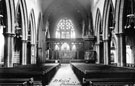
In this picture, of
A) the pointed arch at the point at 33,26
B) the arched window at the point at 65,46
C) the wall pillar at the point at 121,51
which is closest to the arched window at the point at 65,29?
the arched window at the point at 65,46

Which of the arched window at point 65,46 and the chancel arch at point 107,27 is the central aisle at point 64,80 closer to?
the chancel arch at point 107,27

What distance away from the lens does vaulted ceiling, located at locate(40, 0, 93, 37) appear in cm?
3056

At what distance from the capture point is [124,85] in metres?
5.23

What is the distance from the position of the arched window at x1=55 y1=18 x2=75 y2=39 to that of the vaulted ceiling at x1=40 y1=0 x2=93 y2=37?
1.03m

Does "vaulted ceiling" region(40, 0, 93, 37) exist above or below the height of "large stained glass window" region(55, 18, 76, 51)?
above

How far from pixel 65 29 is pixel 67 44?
4589 millimetres

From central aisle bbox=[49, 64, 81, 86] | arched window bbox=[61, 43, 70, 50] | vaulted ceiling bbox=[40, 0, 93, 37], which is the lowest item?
central aisle bbox=[49, 64, 81, 86]

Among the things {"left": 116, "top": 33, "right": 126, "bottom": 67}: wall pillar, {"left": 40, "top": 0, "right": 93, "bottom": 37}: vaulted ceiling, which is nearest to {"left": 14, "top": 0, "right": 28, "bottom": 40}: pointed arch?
{"left": 116, "top": 33, "right": 126, "bottom": 67}: wall pillar

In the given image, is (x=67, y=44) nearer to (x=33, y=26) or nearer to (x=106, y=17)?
(x=33, y=26)

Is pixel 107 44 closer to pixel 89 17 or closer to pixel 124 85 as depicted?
pixel 89 17

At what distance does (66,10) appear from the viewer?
37.5 m

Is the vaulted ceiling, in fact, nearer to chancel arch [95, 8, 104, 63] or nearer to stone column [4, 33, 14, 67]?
chancel arch [95, 8, 104, 63]

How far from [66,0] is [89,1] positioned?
→ 14.2 feet

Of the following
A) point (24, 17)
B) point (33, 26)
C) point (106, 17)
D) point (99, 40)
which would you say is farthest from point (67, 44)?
point (24, 17)
